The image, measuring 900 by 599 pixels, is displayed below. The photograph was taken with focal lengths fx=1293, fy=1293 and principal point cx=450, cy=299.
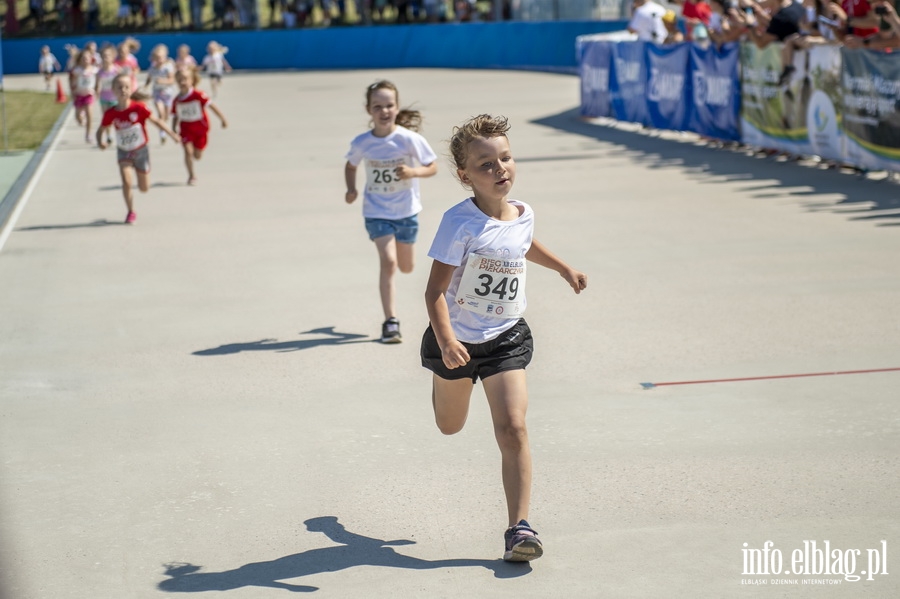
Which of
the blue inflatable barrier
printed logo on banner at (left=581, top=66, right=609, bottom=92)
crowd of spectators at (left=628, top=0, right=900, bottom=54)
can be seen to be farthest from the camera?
the blue inflatable barrier

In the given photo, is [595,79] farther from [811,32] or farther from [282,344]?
[282,344]

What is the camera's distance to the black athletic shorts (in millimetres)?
5102

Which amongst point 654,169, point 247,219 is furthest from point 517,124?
point 247,219

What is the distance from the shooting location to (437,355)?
5.16m

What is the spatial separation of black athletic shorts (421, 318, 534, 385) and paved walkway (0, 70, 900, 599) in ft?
2.26

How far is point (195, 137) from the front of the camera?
1791 centimetres

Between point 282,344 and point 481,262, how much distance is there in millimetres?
3945

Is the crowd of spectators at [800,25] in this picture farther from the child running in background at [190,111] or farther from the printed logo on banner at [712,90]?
the child running in background at [190,111]

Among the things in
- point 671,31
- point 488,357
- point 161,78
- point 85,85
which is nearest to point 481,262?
point 488,357

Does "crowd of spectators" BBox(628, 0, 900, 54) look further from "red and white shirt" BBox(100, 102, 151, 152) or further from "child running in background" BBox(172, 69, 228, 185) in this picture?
"red and white shirt" BBox(100, 102, 151, 152)

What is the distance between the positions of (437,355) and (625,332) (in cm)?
384

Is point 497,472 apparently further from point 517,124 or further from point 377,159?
point 517,124

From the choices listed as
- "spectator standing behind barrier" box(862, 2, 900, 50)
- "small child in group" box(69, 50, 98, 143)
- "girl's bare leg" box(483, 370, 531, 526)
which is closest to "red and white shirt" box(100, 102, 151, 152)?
"spectator standing behind barrier" box(862, 2, 900, 50)

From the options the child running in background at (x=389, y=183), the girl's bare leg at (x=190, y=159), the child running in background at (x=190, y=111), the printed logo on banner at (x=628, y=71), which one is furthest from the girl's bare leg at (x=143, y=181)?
the printed logo on banner at (x=628, y=71)
